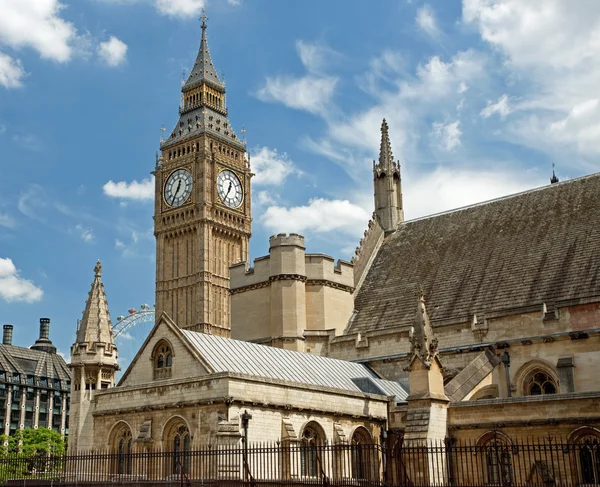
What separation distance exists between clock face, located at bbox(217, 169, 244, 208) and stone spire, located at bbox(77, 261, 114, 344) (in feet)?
198

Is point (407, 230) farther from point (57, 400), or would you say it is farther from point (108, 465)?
point (57, 400)

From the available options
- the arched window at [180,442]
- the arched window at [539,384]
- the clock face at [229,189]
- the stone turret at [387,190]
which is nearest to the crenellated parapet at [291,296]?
the stone turret at [387,190]

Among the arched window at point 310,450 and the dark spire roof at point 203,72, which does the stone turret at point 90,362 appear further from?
the dark spire roof at point 203,72

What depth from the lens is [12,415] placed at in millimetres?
93562

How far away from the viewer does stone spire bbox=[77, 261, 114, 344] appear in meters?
39.6

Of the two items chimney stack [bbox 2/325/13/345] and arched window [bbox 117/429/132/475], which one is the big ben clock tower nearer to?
chimney stack [bbox 2/325/13/345]

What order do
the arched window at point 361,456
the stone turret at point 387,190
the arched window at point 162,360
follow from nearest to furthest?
the arched window at point 361,456 → the arched window at point 162,360 → the stone turret at point 387,190

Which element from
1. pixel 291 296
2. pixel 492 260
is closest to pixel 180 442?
pixel 291 296

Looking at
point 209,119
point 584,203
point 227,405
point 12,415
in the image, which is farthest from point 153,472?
point 209,119

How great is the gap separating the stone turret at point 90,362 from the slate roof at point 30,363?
58.7 m

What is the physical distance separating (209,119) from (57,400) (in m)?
39.8

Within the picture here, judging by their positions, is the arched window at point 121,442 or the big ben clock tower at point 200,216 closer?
the arched window at point 121,442

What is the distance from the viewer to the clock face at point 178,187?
100125 millimetres

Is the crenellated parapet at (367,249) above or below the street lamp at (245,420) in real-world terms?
above
